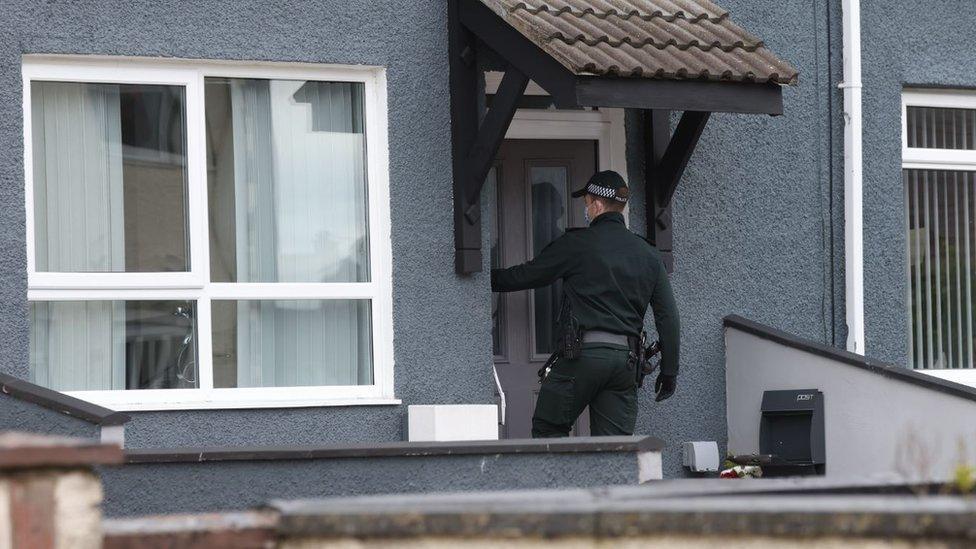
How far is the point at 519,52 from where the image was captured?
7184mm

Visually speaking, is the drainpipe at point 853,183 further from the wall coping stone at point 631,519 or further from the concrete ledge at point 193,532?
the concrete ledge at point 193,532

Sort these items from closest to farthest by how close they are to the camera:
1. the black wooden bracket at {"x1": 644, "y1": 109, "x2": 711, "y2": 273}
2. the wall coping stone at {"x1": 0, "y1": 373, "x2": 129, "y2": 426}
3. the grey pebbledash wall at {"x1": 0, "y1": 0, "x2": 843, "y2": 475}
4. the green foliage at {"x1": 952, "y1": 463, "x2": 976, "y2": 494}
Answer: the green foliage at {"x1": 952, "y1": 463, "x2": 976, "y2": 494} → the wall coping stone at {"x1": 0, "y1": 373, "x2": 129, "y2": 426} → the grey pebbledash wall at {"x1": 0, "y1": 0, "x2": 843, "y2": 475} → the black wooden bracket at {"x1": 644, "y1": 109, "x2": 711, "y2": 273}

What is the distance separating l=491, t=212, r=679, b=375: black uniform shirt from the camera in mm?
7406

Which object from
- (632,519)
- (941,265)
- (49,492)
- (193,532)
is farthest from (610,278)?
(49,492)

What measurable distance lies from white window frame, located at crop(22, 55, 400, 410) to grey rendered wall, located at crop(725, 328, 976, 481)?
198cm

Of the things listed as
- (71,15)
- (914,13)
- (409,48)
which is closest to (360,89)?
(409,48)

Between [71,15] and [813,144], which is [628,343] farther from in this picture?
[71,15]

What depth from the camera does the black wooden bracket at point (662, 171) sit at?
8211mm

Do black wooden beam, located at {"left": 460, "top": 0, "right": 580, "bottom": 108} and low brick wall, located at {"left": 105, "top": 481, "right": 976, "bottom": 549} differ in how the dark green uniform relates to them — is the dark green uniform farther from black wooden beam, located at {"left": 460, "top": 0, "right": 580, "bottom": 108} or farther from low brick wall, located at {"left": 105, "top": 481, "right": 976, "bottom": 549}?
low brick wall, located at {"left": 105, "top": 481, "right": 976, "bottom": 549}

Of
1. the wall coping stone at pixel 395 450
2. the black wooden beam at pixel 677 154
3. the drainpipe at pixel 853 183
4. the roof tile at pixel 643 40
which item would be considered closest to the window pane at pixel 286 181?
the roof tile at pixel 643 40

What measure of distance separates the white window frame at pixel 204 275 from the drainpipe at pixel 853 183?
2.73 metres

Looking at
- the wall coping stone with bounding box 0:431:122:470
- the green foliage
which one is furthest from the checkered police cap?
the wall coping stone with bounding box 0:431:122:470

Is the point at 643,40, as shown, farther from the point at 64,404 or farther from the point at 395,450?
the point at 64,404

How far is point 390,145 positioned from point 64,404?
86.3 inches
